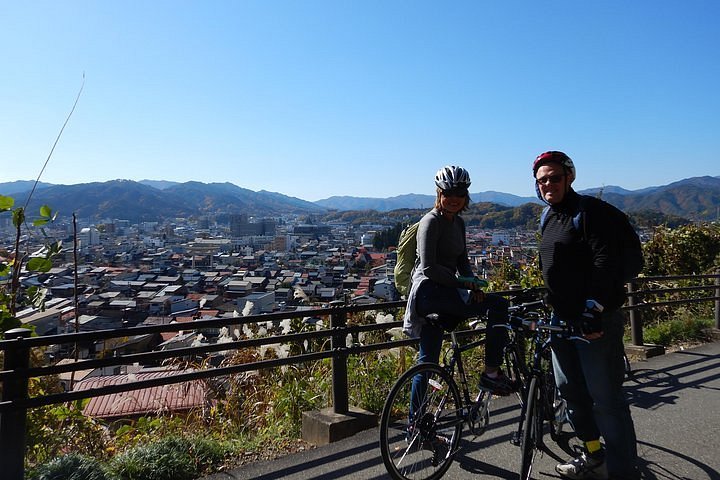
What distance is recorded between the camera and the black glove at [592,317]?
118 inches

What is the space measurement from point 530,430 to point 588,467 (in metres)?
0.60

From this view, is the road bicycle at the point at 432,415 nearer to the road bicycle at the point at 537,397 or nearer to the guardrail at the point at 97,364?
the road bicycle at the point at 537,397

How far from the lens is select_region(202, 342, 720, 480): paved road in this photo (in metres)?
3.73

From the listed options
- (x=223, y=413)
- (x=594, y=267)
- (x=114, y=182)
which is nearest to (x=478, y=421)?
A: (x=594, y=267)

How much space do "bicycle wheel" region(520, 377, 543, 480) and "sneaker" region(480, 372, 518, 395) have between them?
25 cm

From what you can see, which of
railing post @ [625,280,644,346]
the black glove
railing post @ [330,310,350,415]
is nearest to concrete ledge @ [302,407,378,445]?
railing post @ [330,310,350,415]

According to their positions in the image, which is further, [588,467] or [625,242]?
[588,467]

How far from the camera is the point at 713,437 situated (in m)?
4.42

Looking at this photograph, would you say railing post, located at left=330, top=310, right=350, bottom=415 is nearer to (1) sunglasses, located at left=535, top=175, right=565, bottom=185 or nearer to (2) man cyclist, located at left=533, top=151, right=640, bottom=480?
(2) man cyclist, located at left=533, top=151, right=640, bottom=480

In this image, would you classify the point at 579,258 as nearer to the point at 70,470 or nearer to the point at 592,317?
the point at 592,317

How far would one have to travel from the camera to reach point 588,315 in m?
3.00

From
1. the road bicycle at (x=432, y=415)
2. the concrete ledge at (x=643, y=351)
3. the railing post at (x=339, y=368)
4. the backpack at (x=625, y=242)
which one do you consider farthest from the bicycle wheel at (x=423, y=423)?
the concrete ledge at (x=643, y=351)

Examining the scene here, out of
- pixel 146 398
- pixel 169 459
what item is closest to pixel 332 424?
pixel 169 459

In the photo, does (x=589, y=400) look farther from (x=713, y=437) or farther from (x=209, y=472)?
(x=209, y=472)
